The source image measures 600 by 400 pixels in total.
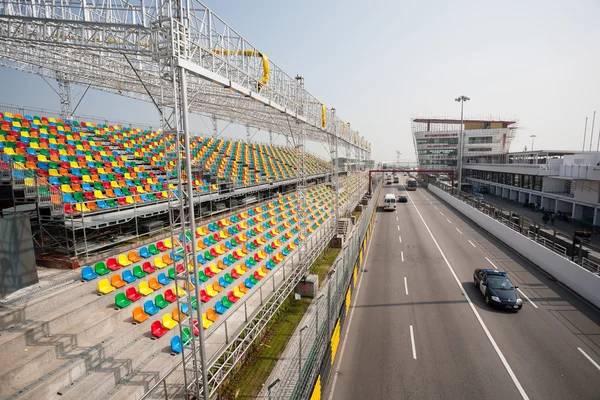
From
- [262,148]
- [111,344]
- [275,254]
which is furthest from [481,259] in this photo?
[262,148]

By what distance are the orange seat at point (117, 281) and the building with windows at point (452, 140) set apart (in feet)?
244

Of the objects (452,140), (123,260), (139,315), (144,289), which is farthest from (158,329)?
(452,140)

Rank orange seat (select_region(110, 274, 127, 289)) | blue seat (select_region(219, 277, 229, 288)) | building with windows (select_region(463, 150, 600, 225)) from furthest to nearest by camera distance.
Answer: building with windows (select_region(463, 150, 600, 225)) → blue seat (select_region(219, 277, 229, 288)) → orange seat (select_region(110, 274, 127, 289))

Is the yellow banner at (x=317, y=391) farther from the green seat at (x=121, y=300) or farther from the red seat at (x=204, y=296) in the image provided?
the green seat at (x=121, y=300)

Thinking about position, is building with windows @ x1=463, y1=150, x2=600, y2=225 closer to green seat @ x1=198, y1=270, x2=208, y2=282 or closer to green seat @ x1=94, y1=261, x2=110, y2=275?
green seat @ x1=198, y1=270, x2=208, y2=282

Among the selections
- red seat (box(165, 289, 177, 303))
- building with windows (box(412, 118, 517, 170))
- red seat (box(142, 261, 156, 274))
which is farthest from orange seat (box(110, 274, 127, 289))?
building with windows (box(412, 118, 517, 170))

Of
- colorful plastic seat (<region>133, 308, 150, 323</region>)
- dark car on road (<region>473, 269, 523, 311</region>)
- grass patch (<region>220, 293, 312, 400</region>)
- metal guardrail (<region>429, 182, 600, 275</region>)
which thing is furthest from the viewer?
metal guardrail (<region>429, 182, 600, 275</region>)

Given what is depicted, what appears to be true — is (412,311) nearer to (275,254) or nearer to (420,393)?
(420,393)

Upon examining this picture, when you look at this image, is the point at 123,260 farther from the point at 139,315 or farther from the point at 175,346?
the point at 175,346

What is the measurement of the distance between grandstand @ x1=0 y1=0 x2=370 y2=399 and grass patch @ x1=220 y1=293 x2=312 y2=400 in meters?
0.49

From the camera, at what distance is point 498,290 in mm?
13648

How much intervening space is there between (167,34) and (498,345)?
1406 centimetres

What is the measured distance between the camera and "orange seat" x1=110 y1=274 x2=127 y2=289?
31.0 ft

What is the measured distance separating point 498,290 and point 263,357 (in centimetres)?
1097
